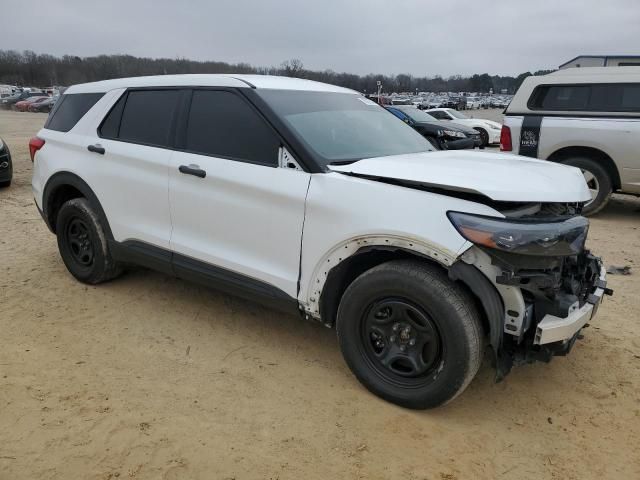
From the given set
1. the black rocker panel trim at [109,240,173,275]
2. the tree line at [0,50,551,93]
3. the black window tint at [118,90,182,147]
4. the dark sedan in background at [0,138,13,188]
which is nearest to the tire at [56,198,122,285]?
the black rocker panel trim at [109,240,173,275]

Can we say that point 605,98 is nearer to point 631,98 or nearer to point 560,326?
point 631,98

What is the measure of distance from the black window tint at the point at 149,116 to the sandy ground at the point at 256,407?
1401 mm

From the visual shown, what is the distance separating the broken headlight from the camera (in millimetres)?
2459

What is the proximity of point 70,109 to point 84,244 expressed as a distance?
123 centimetres

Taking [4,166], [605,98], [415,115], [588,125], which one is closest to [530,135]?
[588,125]

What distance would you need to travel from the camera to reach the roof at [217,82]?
140 inches

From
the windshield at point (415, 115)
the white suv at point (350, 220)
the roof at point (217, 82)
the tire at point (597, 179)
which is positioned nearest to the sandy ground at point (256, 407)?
the white suv at point (350, 220)

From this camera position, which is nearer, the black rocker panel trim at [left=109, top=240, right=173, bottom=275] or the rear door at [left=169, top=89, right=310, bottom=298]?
the rear door at [left=169, top=89, right=310, bottom=298]

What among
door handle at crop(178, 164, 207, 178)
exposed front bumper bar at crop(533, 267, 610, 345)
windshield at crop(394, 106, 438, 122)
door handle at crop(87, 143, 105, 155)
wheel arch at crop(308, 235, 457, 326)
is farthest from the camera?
windshield at crop(394, 106, 438, 122)

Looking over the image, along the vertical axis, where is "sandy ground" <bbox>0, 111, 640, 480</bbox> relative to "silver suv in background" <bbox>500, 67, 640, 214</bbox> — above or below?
below

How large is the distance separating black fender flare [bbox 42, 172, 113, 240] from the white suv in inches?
1.3

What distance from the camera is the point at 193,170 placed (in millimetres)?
3520

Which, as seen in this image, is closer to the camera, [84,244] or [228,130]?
[228,130]

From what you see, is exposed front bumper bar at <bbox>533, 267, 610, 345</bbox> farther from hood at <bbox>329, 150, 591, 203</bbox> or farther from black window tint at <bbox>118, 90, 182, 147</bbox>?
black window tint at <bbox>118, 90, 182, 147</bbox>
